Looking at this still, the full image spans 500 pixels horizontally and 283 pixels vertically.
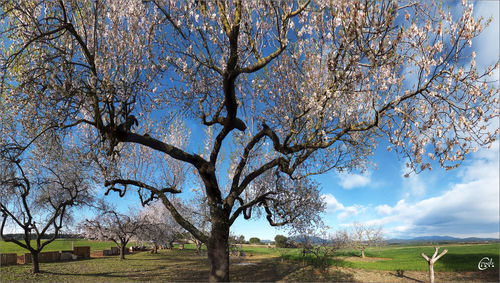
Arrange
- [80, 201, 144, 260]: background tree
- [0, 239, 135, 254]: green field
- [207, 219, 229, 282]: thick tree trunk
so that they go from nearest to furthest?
[207, 219, 229, 282]: thick tree trunk → [80, 201, 144, 260]: background tree → [0, 239, 135, 254]: green field

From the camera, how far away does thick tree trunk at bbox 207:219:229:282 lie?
8.63m

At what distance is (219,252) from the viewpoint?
8.78m

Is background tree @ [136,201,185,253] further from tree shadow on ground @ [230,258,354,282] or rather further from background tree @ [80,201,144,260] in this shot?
tree shadow on ground @ [230,258,354,282]

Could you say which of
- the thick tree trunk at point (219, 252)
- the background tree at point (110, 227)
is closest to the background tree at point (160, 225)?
the background tree at point (110, 227)

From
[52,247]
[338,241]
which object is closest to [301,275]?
[338,241]

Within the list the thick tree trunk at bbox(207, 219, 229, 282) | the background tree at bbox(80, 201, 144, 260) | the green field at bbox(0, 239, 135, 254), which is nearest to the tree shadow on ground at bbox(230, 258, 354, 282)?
the thick tree trunk at bbox(207, 219, 229, 282)

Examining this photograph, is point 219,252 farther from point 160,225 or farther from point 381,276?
point 160,225

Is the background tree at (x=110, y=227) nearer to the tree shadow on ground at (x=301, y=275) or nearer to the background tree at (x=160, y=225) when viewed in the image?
the background tree at (x=160, y=225)

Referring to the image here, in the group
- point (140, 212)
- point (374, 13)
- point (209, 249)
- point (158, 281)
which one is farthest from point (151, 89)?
point (140, 212)

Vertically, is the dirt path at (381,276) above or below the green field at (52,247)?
above

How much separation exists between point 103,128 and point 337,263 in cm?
2440

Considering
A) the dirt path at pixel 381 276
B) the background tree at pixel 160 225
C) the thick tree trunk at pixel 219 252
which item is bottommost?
the dirt path at pixel 381 276

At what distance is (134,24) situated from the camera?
357 inches

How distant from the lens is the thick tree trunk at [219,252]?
28.3ft
